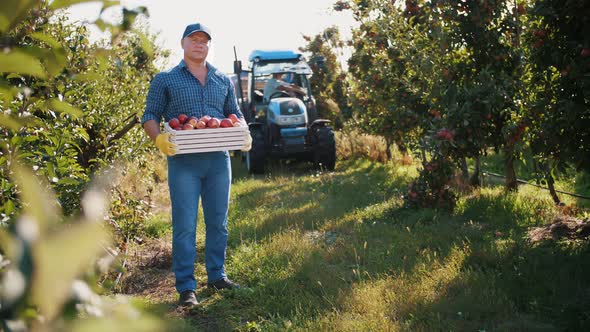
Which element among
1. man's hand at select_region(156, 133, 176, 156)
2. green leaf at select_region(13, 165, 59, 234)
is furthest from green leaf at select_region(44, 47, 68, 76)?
man's hand at select_region(156, 133, 176, 156)

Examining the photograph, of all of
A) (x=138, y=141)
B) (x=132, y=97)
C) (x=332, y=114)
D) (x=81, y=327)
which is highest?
(x=81, y=327)

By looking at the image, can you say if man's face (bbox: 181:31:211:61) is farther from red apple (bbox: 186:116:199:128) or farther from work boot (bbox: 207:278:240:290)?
work boot (bbox: 207:278:240:290)

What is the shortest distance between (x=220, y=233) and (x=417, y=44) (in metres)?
3.45

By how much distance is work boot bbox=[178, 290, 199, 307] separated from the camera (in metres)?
3.42

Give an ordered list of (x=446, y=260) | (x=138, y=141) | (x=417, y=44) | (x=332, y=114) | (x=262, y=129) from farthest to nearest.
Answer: (x=332, y=114)
(x=262, y=129)
(x=417, y=44)
(x=138, y=141)
(x=446, y=260)

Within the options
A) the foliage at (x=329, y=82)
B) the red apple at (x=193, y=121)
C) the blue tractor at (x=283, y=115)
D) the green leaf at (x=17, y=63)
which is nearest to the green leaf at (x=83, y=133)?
the red apple at (x=193, y=121)

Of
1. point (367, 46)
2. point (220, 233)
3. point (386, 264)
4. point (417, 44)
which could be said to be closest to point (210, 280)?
point (220, 233)

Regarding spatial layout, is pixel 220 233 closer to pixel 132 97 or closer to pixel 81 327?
pixel 132 97

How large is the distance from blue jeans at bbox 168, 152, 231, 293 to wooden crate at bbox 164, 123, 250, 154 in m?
0.14

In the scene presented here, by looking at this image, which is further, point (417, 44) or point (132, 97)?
point (417, 44)

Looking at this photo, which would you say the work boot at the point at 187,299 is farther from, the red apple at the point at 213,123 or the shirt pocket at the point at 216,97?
the shirt pocket at the point at 216,97

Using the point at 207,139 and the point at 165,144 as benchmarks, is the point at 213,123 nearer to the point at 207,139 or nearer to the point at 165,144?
the point at 207,139

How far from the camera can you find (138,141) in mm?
4918

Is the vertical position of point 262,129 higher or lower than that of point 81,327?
lower
